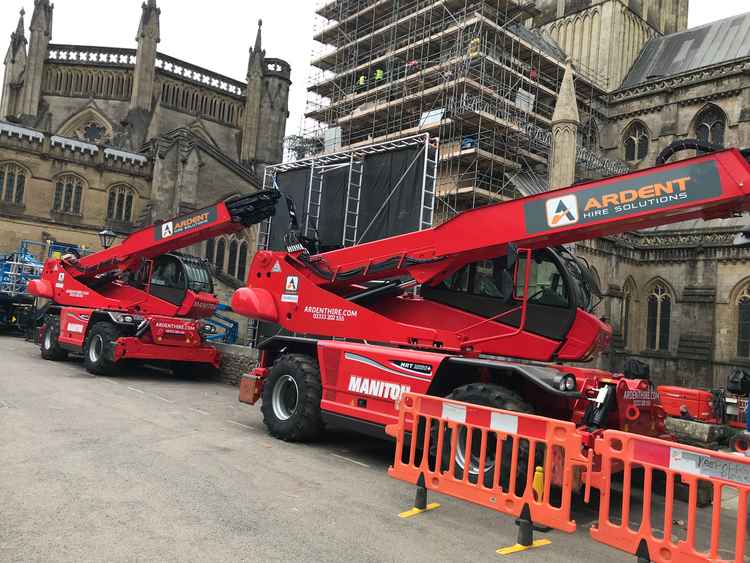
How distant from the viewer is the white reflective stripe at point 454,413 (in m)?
5.40

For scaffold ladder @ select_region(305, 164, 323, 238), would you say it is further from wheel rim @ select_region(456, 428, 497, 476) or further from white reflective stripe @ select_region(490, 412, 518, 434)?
white reflective stripe @ select_region(490, 412, 518, 434)

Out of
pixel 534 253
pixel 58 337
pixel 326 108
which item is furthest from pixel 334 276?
pixel 326 108

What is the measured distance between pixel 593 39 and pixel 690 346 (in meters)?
22.7

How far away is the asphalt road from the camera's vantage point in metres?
4.24

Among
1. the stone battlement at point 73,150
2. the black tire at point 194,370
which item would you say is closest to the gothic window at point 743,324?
→ the black tire at point 194,370

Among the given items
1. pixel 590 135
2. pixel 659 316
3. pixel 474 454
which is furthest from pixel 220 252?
pixel 474 454

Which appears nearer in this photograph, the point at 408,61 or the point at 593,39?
the point at 408,61

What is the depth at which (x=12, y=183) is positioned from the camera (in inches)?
1191

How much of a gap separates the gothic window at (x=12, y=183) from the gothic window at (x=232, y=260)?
10.8 metres

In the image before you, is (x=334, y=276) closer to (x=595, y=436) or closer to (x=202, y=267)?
(x=595, y=436)

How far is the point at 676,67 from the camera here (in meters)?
36.2

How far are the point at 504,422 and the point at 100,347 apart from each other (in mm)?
10591

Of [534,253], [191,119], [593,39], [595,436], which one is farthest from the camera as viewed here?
[191,119]

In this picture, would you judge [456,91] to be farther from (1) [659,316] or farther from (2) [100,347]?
(2) [100,347]
